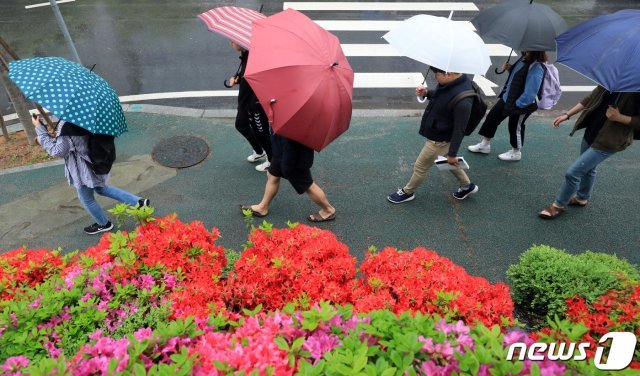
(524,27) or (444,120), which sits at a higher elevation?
(524,27)

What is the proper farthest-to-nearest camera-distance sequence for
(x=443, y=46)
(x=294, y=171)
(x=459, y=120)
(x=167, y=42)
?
(x=167, y=42), (x=294, y=171), (x=459, y=120), (x=443, y=46)

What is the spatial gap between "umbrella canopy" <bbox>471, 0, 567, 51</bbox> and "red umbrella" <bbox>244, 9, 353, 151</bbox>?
2.07 metres

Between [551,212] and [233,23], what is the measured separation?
4251 millimetres

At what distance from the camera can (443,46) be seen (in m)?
4.01

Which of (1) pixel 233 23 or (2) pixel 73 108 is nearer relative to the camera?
(2) pixel 73 108

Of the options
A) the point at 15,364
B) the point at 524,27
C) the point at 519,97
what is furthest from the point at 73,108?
the point at 519,97

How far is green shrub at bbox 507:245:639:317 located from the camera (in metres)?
2.68

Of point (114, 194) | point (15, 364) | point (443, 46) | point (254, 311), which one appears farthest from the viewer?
point (114, 194)

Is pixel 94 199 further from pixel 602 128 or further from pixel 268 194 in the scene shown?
pixel 602 128

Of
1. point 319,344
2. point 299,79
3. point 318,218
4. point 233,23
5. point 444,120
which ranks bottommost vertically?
point 318,218

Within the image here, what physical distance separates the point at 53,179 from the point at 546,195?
642cm

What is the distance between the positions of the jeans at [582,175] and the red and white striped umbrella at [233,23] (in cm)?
365

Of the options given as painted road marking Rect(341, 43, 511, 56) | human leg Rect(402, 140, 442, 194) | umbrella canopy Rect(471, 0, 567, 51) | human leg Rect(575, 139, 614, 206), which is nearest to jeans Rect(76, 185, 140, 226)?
human leg Rect(402, 140, 442, 194)

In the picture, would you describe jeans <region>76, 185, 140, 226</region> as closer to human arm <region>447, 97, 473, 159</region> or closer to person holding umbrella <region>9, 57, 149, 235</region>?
person holding umbrella <region>9, 57, 149, 235</region>
